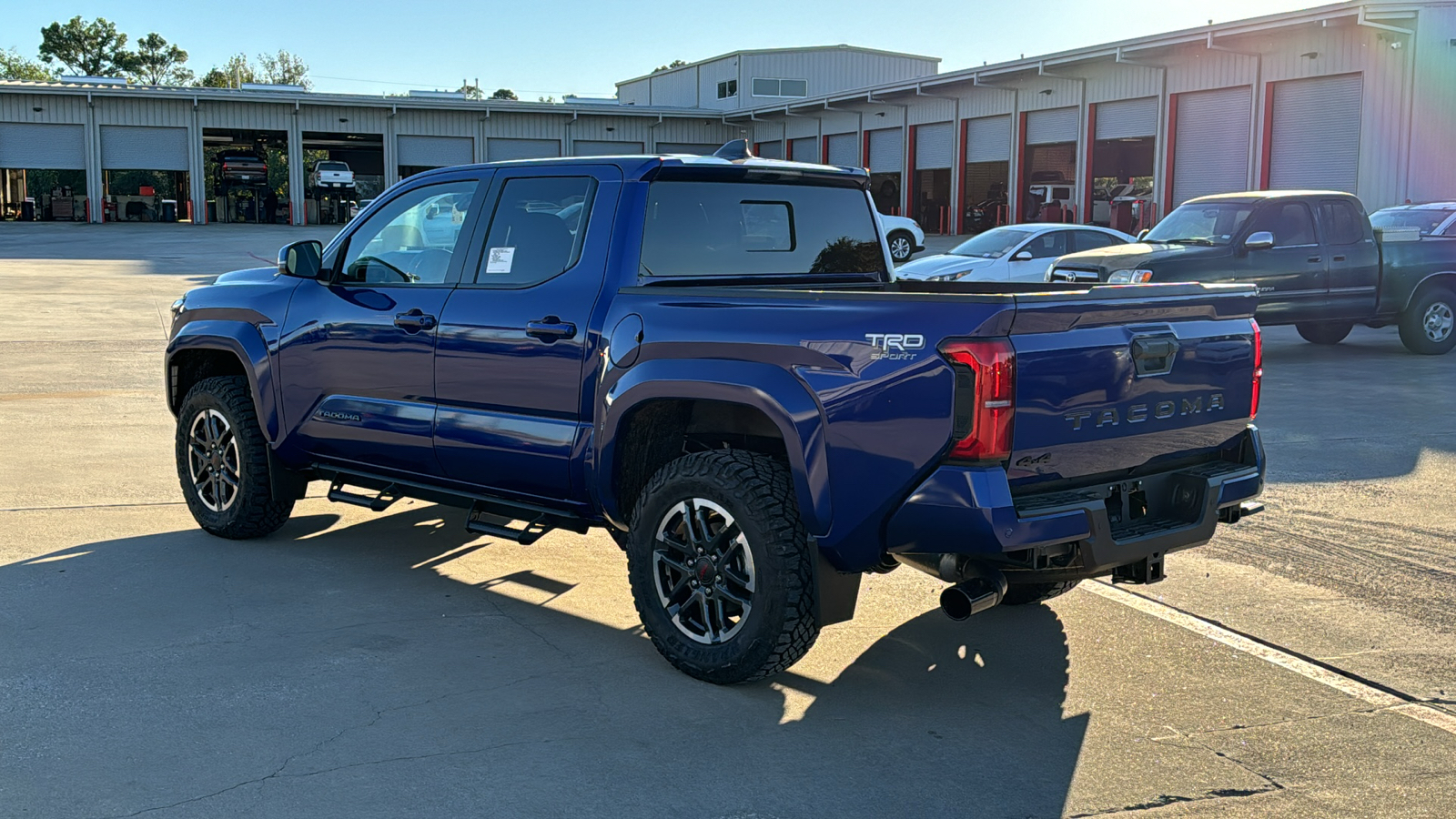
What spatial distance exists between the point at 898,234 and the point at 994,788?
88.6ft

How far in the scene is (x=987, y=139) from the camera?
1658 inches

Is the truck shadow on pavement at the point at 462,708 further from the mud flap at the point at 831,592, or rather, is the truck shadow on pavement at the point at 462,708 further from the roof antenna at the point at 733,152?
the roof antenna at the point at 733,152

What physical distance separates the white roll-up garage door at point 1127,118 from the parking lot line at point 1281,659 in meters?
30.6

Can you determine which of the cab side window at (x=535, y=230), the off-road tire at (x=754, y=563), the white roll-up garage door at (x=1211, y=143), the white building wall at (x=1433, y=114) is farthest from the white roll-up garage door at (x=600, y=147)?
the off-road tire at (x=754, y=563)

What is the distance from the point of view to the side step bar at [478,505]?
5398 mm

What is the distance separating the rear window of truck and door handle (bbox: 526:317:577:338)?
386 millimetres

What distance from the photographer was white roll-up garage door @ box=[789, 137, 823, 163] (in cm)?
5253

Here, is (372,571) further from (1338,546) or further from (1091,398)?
(1338,546)

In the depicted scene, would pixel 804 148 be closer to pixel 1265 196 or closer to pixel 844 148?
pixel 844 148

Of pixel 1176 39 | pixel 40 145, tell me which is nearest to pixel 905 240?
pixel 1176 39

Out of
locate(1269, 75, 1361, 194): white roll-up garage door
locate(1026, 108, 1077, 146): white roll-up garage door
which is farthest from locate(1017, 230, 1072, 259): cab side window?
locate(1026, 108, 1077, 146): white roll-up garage door

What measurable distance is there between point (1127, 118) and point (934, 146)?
34.5 ft

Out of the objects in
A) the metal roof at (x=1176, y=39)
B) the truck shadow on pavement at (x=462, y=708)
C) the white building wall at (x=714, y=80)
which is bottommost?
the truck shadow on pavement at (x=462, y=708)

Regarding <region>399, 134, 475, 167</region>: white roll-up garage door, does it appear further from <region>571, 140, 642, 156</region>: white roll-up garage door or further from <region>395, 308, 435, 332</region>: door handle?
<region>395, 308, 435, 332</region>: door handle
